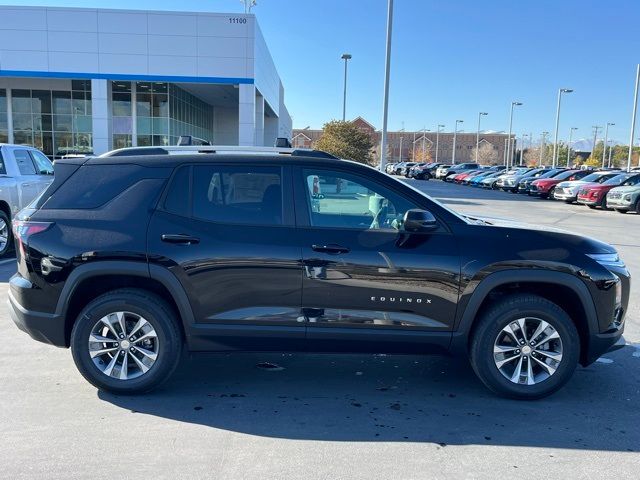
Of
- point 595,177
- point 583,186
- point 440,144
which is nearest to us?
point 583,186

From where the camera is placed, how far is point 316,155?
4543 millimetres

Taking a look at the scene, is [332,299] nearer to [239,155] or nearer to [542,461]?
[239,155]

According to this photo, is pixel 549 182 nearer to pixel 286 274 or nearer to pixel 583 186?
pixel 583 186

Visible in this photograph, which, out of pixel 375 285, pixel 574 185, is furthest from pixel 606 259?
pixel 574 185

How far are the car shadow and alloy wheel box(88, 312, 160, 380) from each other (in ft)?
0.81

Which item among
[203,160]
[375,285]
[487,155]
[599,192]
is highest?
[487,155]

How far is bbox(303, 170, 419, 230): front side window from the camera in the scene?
4250mm

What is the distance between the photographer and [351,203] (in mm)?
4375

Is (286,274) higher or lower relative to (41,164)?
lower

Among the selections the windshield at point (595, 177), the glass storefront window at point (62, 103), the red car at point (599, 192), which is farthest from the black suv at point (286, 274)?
the glass storefront window at point (62, 103)

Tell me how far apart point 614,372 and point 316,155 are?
3323 mm

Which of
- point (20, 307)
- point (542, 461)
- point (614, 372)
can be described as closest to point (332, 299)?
point (542, 461)

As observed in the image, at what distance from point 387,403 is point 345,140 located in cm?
2611

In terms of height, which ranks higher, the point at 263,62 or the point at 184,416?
the point at 263,62
